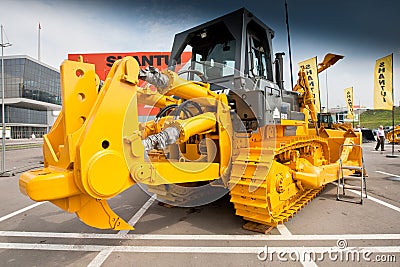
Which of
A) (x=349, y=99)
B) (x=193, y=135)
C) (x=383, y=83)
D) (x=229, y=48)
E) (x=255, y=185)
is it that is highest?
(x=349, y=99)

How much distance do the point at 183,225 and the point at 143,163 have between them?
1.85 m

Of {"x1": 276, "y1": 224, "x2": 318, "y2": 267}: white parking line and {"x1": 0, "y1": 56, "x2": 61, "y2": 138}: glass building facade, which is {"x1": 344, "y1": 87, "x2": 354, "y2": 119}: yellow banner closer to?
{"x1": 276, "y1": 224, "x2": 318, "y2": 267}: white parking line

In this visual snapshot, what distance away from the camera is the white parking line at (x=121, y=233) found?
2.96 meters

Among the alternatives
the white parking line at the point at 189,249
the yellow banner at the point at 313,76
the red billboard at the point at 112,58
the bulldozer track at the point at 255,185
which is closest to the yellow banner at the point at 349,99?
the yellow banner at the point at 313,76

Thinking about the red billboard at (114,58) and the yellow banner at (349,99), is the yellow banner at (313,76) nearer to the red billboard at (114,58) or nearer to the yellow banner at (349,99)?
the red billboard at (114,58)

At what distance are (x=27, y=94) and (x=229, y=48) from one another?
5291 cm

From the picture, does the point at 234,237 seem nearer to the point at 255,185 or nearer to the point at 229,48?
the point at 255,185

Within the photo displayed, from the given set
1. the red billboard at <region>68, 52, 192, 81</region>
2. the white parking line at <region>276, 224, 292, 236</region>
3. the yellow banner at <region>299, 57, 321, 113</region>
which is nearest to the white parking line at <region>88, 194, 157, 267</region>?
the white parking line at <region>276, 224, 292, 236</region>

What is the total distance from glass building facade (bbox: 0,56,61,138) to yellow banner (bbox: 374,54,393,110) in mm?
43954

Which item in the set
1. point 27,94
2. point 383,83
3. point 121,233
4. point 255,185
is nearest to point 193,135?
point 255,185

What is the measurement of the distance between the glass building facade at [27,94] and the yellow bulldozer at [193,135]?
1753 inches

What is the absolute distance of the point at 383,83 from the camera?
12.3 metres

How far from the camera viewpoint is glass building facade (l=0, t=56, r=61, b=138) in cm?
4462

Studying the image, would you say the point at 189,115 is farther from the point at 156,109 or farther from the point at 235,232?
the point at 235,232
